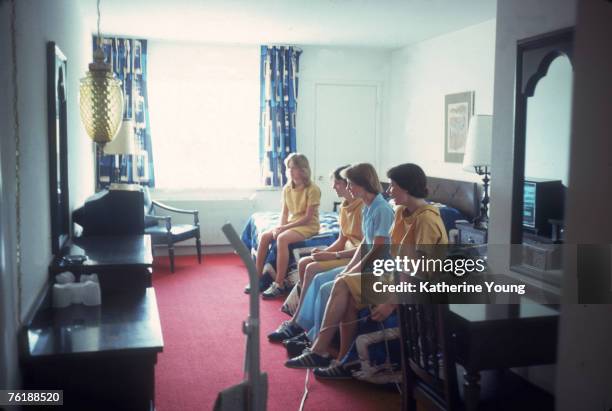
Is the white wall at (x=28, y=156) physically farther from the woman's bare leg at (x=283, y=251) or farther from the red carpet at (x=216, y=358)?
the woman's bare leg at (x=283, y=251)

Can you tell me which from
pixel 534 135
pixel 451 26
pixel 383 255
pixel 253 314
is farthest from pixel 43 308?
pixel 451 26

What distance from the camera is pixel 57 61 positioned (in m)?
3.08

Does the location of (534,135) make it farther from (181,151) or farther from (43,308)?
(181,151)

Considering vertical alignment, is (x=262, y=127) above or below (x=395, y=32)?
below

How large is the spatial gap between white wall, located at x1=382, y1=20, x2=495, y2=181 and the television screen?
104 inches

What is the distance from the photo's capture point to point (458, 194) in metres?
5.59

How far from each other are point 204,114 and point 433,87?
8.30 ft

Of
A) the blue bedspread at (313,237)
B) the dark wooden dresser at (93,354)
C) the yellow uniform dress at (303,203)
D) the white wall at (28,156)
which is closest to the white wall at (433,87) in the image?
the blue bedspread at (313,237)

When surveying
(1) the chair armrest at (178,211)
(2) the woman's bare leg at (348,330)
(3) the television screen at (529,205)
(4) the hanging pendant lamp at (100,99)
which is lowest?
(2) the woman's bare leg at (348,330)

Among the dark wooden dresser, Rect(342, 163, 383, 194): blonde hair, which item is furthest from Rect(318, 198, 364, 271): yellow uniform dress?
the dark wooden dresser

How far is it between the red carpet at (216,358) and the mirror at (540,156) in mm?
1047

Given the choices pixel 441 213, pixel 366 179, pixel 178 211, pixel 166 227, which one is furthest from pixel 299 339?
pixel 178 211

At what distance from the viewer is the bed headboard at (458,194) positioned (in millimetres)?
5332

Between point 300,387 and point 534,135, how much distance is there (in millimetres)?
1749
